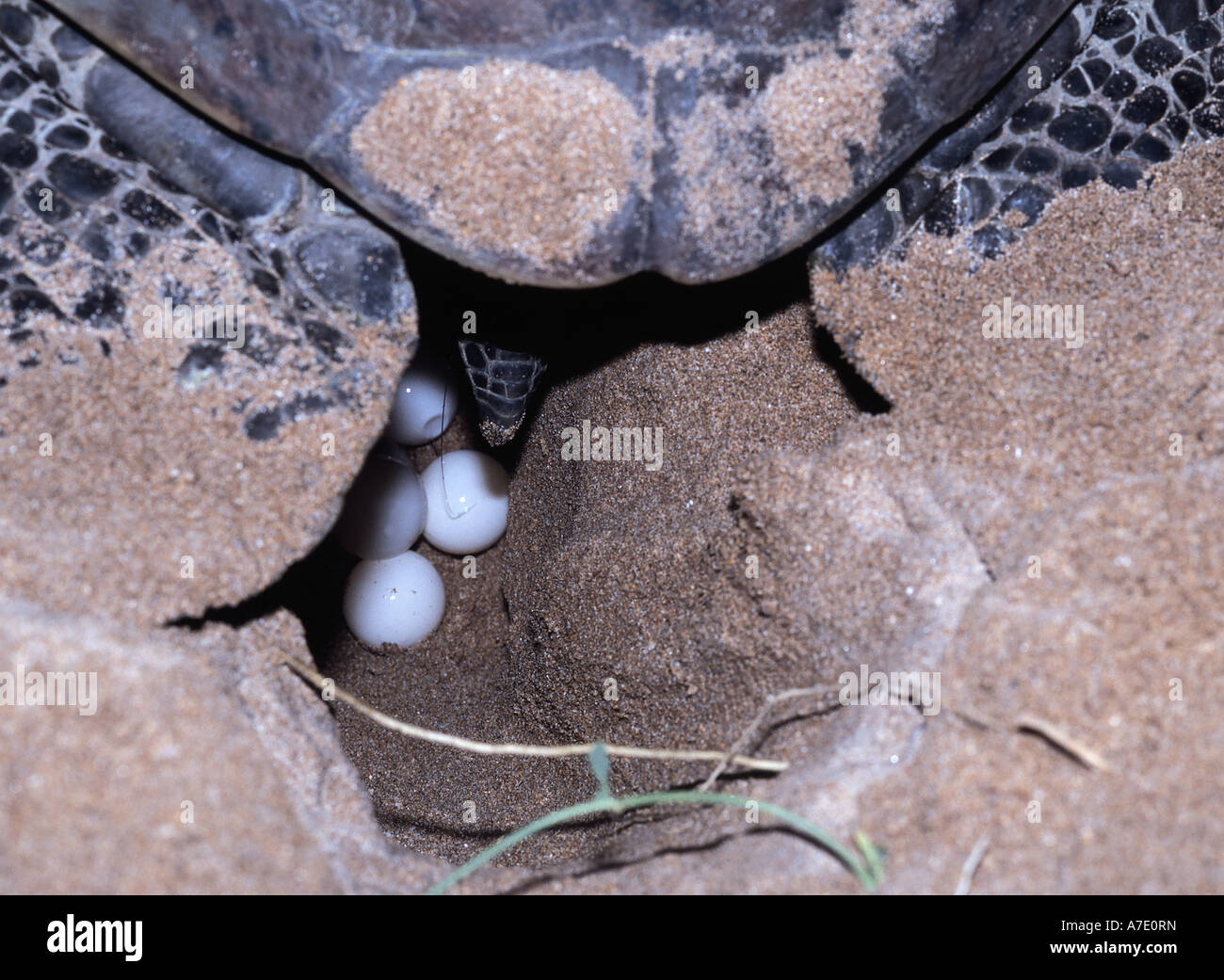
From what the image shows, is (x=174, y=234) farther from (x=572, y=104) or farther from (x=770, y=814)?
(x=770, y=814)

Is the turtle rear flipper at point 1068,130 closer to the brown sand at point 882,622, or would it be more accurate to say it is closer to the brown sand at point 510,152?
the brown sand at point 882,622

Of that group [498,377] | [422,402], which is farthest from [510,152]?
[422,402]

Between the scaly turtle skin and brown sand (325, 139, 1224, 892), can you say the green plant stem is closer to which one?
brown sand (325, 139, 1224, 892)

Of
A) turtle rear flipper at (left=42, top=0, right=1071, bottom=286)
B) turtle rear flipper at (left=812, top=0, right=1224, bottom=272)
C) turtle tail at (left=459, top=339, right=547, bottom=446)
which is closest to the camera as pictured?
turtle rear flipper at (left=42, top=0, right=1071, bottom=286)

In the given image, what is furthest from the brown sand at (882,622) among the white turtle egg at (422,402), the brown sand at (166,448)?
the white turtle egg at (422,402)

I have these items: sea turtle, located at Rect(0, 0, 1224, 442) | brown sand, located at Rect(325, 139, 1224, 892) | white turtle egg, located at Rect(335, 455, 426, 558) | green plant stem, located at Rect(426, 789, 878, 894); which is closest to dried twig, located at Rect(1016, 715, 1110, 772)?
brown sand, located at Rect(325, 139, 1224, 892)

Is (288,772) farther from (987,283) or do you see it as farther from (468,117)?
(987,283)
